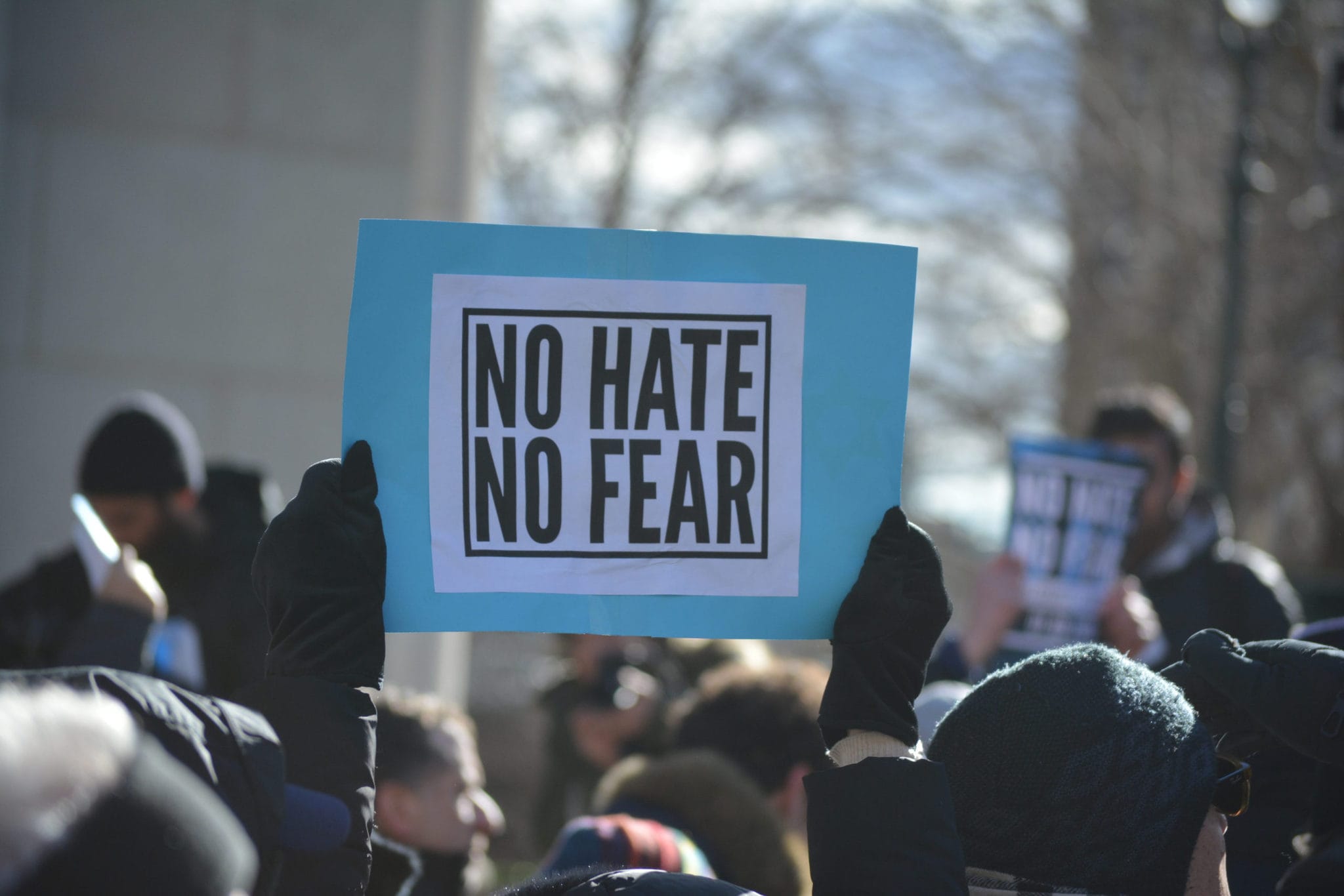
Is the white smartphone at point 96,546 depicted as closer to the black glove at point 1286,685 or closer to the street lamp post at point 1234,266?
the black glove at point 1286,685

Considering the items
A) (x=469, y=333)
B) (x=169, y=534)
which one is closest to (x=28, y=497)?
(x=169, y=534)

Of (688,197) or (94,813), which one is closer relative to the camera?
(94,813)

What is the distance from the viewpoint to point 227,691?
3.89 metres

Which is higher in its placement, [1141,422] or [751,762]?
[1141,422]

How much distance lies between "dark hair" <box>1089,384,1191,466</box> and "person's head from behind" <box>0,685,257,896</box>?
350 cm

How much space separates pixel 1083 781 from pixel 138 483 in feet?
10.8

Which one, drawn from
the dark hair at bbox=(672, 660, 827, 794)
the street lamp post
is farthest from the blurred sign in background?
the dark hair at bbox=(672, 660, 827, 794)

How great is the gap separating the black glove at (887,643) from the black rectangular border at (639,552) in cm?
21

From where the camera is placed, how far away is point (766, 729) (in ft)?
10.9

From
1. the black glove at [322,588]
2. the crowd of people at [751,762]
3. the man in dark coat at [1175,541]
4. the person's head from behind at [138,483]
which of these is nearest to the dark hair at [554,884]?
the crowd of people at [751,762]

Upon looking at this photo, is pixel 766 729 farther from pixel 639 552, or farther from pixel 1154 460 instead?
pixel 1154 460

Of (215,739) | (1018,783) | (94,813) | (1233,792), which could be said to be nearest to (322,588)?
(215,739)

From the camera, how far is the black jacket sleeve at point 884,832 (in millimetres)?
1624

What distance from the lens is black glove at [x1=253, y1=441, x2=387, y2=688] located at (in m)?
1.82
